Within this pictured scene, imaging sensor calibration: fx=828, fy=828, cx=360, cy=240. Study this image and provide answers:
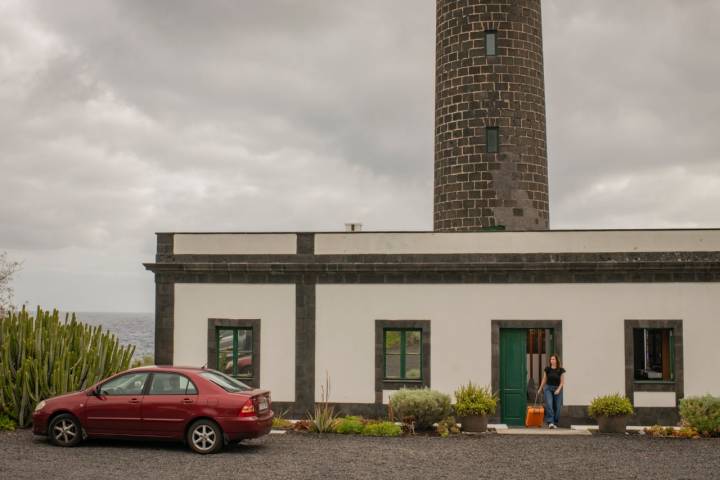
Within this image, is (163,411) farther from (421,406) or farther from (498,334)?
(498,334)

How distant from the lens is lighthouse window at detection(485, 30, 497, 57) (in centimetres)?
2366

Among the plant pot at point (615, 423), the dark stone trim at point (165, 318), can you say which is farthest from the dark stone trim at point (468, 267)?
the plant pot at point (615, 423)

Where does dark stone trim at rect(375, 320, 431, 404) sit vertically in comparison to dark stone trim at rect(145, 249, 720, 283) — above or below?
below

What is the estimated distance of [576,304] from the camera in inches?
756

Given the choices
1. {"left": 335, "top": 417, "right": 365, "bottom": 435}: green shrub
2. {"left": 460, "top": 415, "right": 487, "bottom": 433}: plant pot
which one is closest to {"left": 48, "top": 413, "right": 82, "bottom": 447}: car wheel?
{"left": 335, "top": 417, "right": 365, "bottom": 435}: green shrub

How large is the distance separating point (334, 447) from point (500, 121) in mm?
11639

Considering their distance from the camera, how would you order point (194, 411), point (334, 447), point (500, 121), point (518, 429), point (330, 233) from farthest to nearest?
point (500, 121) < point (330, 233) < point (518, 429) < point (334, 447) < point (194, 411)

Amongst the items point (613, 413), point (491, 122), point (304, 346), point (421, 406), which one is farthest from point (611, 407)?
point (491, 122)

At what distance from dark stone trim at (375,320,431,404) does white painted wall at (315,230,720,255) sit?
1676 millimetres

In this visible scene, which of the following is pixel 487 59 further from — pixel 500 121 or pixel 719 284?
pixel 719 284

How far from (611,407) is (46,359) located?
12077mm

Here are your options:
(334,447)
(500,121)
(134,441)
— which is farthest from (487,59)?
(134,441)

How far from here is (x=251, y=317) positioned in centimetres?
1983

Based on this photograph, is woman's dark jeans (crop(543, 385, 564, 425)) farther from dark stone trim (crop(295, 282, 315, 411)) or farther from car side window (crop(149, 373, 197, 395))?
car side window (crop(149, 373, 197, 395))
